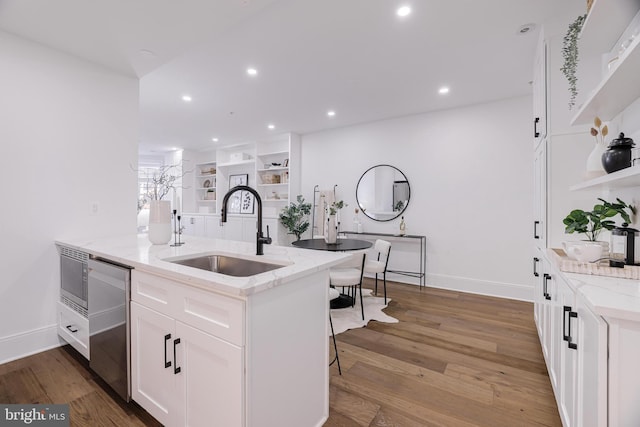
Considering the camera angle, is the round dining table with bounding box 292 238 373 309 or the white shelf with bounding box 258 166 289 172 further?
the white shelf with bounding box 258 166 289 172

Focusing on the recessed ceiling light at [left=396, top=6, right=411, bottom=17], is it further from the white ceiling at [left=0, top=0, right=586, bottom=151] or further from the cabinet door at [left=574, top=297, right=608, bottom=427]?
the cabinet door at [left=574, top=297, right=608, bottom=427]

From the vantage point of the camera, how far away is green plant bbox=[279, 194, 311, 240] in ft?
18.3

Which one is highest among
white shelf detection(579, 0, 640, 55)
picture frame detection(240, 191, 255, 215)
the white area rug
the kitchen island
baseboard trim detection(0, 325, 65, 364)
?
white shelf detection(579, 0, 640, 55)

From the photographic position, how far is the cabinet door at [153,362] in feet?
4.68

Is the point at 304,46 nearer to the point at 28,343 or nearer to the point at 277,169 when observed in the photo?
the point at 28,343

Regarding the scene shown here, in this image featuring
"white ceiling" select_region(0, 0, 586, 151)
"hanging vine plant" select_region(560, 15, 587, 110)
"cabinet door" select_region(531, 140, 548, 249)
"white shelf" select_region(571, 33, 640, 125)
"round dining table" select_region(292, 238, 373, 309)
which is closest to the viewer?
"white shelf" select_region(571, 33, 640, 125)

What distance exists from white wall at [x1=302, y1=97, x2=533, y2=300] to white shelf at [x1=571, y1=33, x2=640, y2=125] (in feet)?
7.81

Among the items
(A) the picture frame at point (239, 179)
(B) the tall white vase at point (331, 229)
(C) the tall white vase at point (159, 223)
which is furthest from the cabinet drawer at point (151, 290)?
(A) the picture frame at point (239, 179)

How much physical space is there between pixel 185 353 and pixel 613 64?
243 centimetres

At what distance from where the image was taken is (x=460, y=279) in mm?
4273

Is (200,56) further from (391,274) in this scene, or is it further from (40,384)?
(391,274)

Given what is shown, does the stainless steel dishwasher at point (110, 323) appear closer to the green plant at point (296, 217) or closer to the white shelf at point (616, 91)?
the white shelf at point (616, 91)

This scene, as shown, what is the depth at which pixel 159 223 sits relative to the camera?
89.0 inches

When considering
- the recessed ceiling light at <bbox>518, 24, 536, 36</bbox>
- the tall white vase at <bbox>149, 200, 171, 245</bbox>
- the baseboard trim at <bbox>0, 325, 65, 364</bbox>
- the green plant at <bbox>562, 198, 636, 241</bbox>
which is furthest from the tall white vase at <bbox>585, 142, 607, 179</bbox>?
the baseboard trim at <bbox>0, 325, 65, 364</bbox>
